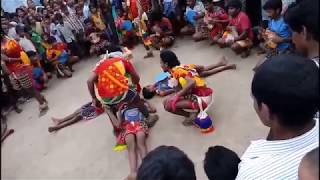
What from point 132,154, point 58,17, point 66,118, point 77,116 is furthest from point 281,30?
point 58,17

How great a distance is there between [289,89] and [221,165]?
0.84 meters

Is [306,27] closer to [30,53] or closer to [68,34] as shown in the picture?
[30,53]

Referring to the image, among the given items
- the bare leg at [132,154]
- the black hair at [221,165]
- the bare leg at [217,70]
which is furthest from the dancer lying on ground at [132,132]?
the black hair at [221,165]

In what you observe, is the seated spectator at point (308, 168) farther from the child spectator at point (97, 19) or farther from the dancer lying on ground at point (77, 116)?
the child spectator at point (97, 19)

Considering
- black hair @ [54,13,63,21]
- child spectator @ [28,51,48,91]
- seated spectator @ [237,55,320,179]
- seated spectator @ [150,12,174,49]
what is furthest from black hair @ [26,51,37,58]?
seated spectator @ [237,55,320,179]

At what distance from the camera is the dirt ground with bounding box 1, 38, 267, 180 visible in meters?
3.77

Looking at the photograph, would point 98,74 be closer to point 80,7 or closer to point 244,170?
point 244,170

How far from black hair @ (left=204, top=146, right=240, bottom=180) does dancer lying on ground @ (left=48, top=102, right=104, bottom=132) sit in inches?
112

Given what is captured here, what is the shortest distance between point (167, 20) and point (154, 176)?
4980 mm

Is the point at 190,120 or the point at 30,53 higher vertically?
the point at 30,53

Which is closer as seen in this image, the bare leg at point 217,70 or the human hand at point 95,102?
the human hand at point 95,102

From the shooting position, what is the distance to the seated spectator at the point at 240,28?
5105 mm

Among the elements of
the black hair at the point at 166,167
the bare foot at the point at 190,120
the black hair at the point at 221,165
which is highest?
the black hair at the point at 166,167

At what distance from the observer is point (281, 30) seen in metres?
4.26
